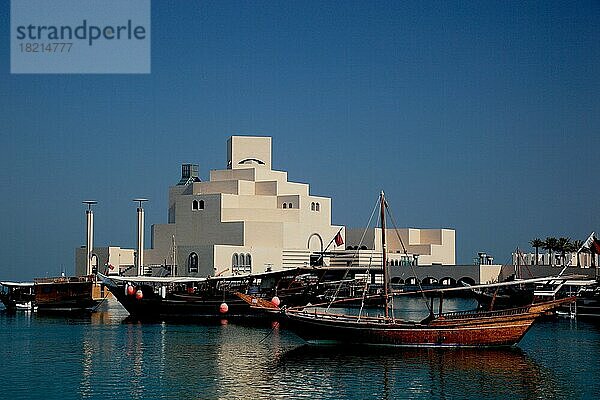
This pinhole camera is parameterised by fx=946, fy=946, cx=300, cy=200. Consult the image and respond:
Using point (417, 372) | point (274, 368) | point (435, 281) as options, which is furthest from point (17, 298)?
point (417, 372)

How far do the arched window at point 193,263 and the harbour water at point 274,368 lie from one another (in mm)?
39436

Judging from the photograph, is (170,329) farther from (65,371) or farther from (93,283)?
(93,283)

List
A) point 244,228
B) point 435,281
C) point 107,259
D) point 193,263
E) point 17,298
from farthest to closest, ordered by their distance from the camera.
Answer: point 435,281, point 107,259, point 244,228, point 193,263, point 17,298

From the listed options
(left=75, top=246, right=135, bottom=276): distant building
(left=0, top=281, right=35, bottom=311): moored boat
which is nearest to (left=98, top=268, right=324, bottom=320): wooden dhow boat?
(left=0, top=281, right=35, bottom=311): moored boat

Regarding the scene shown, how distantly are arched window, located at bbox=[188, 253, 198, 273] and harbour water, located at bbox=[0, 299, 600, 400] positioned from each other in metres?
39.4

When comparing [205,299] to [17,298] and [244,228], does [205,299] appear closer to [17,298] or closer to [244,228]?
[17,298]

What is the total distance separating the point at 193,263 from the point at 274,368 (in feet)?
179

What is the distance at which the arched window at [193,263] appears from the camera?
8718 centimetres

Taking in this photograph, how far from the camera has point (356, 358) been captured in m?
35.8

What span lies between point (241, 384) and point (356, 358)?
6.78m

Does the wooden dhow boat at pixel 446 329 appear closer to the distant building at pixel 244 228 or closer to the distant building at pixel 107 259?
the distant building at pixel 244 228

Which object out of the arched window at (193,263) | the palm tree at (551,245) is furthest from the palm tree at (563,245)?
the arched window at (193,263)

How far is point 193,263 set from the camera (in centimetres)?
8769

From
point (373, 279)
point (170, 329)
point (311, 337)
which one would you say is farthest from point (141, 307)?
point (373, 279)
